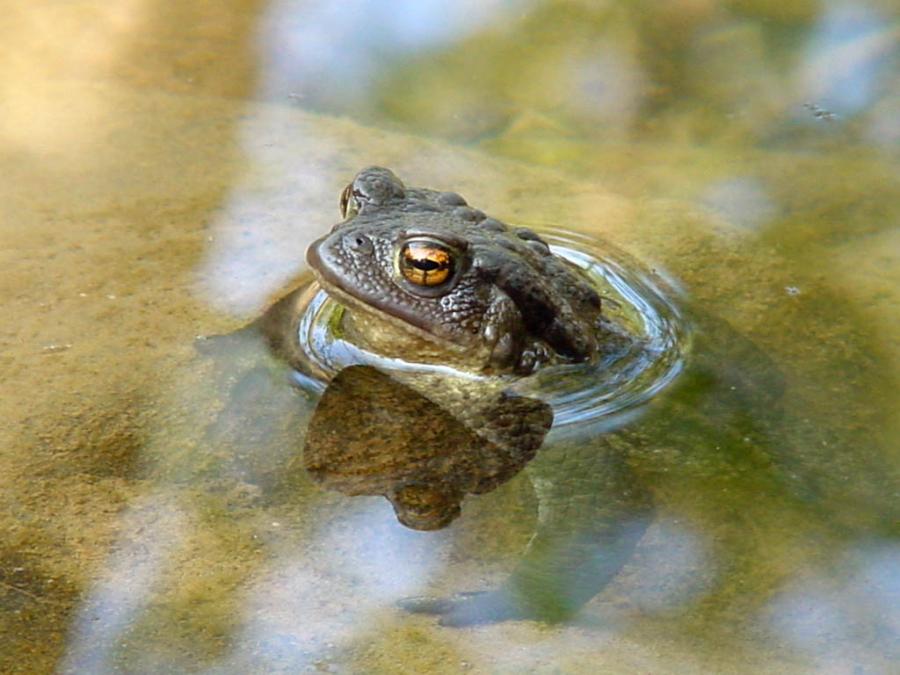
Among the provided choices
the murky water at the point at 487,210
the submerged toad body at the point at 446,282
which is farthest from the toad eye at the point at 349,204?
the murky water at the point at 487,210

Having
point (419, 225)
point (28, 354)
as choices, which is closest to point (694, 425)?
point (419, 225)

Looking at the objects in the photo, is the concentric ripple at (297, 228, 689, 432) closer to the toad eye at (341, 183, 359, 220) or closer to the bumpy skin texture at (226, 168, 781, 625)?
the bumpy skin texture at (226, 168, 781, 625)

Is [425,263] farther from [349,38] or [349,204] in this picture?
[349,38]

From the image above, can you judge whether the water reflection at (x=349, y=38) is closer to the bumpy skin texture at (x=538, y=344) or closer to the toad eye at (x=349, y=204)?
the toad eye at (x=349, y=204)

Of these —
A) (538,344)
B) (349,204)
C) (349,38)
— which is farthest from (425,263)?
(349,38)

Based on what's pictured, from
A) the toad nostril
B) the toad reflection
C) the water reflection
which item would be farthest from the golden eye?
the water reflection

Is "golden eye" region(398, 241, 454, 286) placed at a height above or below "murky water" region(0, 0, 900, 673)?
above
